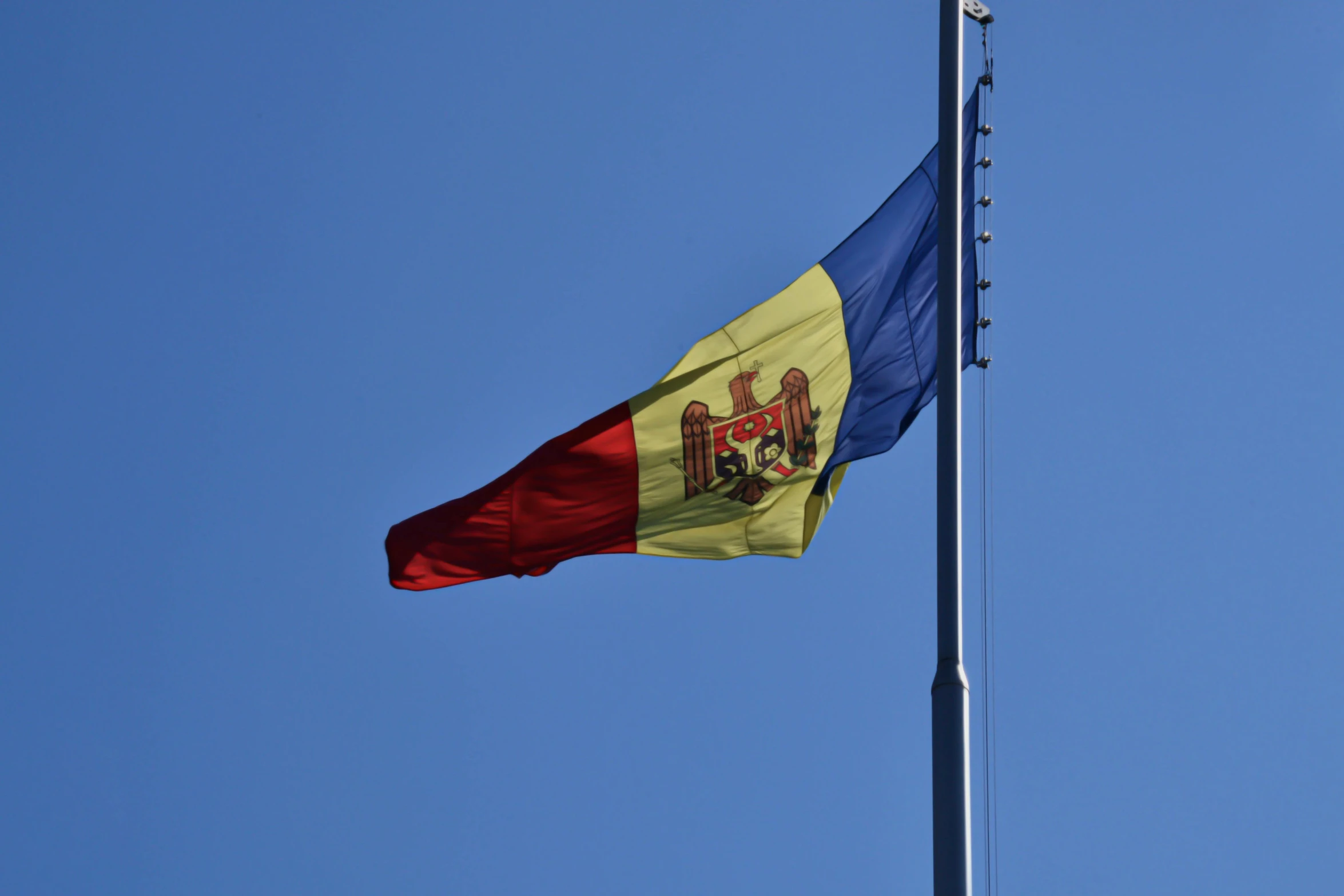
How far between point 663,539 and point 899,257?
11.2 ft

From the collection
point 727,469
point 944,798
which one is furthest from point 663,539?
point 944,798

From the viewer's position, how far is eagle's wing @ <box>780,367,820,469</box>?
46.7 feet

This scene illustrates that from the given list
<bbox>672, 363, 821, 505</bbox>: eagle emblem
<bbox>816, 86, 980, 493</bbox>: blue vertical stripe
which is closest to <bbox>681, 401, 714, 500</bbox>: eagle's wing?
<bbox>672, 363, 821, 505</bbox>: eagle emblem

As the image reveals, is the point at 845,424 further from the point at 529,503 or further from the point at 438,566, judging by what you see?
the point at 438,566

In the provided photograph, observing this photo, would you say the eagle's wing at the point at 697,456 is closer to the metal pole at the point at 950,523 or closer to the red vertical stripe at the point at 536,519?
the red vertical stripe at the point at 536,519

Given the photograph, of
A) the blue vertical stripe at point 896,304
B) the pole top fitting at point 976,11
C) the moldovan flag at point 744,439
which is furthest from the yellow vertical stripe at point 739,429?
the pole top fitting at point 976,11

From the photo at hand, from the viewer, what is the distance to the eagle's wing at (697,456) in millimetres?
14328

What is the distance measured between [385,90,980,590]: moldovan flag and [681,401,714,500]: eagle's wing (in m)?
0.01

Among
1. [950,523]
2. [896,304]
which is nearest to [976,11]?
[896,304]

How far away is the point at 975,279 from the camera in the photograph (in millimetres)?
13883

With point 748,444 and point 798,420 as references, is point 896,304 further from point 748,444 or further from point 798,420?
point 748,444

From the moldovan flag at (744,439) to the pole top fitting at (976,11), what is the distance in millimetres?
1168

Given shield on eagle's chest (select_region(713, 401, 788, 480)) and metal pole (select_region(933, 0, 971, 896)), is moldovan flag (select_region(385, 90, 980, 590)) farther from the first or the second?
metal pole (select_region(933, 0, 971, 896))

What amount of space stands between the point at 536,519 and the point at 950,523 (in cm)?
549
